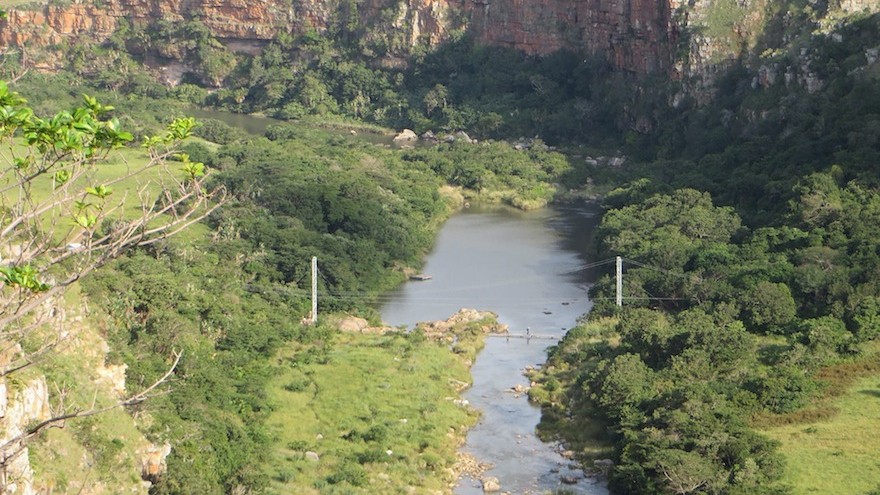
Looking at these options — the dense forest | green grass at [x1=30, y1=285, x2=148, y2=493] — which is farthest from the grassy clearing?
green grass at [x1=30, y1=285, x2=148, y2=493]

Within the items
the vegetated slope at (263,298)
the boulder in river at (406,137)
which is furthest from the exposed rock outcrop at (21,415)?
the boulder in river at (406,137)

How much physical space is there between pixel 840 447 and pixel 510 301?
59.8 ft

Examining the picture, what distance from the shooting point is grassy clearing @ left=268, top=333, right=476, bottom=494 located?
3036 centimetres

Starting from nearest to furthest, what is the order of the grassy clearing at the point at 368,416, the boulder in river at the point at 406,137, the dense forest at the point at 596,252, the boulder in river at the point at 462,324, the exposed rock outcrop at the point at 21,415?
the exposed rock outcrop at the point at 21,415, the grassy clearing at the point at 368,416, the dense forest at the point at 596,252, the boulder in river at the point at 462,324, the boulder in river at the point at 406,137

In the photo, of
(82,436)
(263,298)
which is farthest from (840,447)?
(263,298)

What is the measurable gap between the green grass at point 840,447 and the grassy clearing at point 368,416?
7.42 meters

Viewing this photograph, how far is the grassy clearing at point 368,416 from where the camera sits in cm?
3036

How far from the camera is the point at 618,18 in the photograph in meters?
78.2

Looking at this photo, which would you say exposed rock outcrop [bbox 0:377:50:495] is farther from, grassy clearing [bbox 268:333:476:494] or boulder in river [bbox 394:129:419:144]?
boulder in river [bbox 394:129:419:144]

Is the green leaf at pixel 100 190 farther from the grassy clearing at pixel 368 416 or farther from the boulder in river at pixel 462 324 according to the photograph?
the boulder in river at pixel 462 324

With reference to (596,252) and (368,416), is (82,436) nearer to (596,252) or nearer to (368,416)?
(368,416)

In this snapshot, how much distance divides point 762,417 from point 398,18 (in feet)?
217

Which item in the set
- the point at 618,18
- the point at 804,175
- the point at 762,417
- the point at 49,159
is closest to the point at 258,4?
the point at 618,18

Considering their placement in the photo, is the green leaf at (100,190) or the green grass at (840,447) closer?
the green leaf at (100,190)
